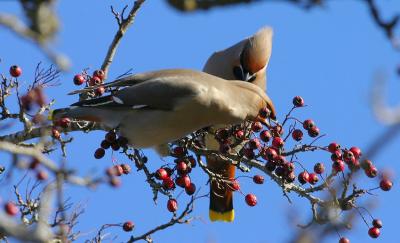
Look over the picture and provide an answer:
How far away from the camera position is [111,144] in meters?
4.16

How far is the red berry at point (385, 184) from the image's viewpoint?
3906 millimetres

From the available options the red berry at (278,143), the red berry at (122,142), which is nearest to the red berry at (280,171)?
the red berry at (278,143)

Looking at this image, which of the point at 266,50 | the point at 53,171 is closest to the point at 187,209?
the point at 53,171

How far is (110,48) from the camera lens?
169 inches

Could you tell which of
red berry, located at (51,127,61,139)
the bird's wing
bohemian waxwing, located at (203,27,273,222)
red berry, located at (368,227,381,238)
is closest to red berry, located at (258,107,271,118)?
the bird's wing

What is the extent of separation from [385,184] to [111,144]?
1.42 m

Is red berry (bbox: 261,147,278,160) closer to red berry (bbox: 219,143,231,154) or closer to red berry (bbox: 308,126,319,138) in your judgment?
red berry (bbox: 219,143,231,154)

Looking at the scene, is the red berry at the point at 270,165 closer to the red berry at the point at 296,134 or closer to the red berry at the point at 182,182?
the red berry at the point at 296,134

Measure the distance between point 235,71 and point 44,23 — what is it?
496 cm

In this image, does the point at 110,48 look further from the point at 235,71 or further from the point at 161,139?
the point at 235,71

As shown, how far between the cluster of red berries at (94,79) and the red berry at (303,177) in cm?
115

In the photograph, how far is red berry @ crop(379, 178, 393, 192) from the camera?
3.91m

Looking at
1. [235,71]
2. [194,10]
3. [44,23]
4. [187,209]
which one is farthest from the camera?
[235,71]

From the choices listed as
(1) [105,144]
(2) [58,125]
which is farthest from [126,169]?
(2) [58,125]
